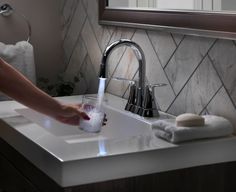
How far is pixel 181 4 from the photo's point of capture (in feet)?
5.68

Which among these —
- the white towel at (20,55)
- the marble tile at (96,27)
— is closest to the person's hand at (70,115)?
the marble tile at (96,27)

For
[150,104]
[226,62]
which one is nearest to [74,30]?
[150,104]

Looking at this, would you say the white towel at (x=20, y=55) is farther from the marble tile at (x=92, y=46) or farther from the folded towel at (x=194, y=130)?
the folded towel at (x=194, y=130)

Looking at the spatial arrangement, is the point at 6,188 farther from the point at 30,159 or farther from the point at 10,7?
the point at 10,7

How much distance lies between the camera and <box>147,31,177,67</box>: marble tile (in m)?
1.84

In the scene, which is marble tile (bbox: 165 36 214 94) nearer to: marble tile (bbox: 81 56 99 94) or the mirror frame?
the mirror frame

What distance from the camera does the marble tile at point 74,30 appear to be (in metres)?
2.50

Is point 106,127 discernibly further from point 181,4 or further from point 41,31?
point 41,31

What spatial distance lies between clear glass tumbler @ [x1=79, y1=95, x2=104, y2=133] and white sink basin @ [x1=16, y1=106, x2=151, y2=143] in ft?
0.14

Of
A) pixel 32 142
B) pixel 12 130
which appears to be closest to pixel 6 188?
pixel 12 130

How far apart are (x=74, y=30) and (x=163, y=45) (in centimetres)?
80

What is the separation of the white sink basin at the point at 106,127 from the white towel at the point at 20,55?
1.53 feet

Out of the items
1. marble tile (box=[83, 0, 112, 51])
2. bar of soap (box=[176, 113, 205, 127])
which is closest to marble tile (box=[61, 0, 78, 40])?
marble tile (box=[83, 0, 112, 51])

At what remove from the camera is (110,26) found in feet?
7.38
